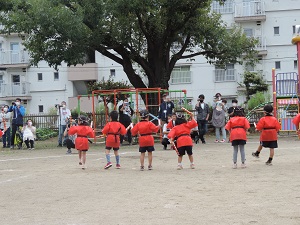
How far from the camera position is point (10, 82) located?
4959cm

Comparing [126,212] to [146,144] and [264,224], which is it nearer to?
[264,224]

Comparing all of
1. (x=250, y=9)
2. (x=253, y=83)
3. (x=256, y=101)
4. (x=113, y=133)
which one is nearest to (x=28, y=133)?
(x=113, y=133)

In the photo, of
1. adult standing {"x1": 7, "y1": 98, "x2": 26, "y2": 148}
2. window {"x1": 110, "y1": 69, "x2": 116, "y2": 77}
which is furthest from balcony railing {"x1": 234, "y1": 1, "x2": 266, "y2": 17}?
adult standing {"x1": 7, "y1": 98, "x2": 26, "y2": 148}

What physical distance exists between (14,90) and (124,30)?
80.4ft

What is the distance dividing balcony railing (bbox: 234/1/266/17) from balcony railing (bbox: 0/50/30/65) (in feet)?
56.6

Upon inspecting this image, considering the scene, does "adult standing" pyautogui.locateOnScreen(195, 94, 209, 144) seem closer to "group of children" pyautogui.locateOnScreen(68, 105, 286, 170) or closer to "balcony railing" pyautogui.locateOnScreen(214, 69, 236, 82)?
"group of children" pyautogui.locateOnScreen(68, 105, 286, 170)

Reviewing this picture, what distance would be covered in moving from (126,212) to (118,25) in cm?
1828

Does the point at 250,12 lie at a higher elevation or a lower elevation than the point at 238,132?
higher

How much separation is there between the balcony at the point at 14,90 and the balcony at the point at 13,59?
1.54 metres

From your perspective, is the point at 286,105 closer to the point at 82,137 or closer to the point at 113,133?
the point at 113,133

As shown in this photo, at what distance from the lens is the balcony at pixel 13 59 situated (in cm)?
4866

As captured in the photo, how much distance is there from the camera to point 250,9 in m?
45.2

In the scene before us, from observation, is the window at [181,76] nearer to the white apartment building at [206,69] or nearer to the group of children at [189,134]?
the white apartment building at [206,69]

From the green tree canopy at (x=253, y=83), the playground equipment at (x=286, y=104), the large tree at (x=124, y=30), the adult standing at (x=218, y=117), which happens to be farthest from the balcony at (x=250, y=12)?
the adult standing at (x=218, y=117)
